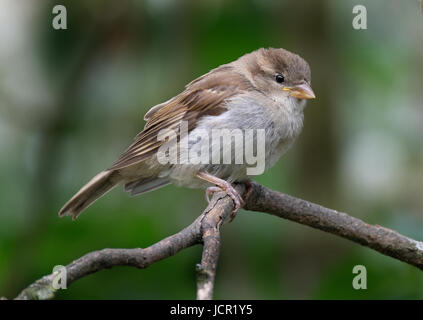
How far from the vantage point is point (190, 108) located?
4.10 meters

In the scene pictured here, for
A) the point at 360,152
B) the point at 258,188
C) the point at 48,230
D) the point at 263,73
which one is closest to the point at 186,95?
the point at 263,73

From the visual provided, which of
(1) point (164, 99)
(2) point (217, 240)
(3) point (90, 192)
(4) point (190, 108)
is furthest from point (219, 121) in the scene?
(2) point (217, 240)

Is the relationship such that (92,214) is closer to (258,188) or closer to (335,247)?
(258,188)

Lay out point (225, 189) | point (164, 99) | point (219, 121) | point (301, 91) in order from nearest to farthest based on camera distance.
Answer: point (225, 189)
point (219, 121)
point (301, 91)
point (164, 99)

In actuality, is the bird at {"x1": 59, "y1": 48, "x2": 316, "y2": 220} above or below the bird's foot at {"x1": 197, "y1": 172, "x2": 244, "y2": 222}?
above

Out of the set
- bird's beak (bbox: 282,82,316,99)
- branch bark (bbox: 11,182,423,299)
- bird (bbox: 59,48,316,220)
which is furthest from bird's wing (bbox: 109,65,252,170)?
branch bark (bbox: 11,182,423,299)

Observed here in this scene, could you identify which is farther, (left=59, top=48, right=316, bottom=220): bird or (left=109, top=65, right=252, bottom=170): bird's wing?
(left=109, top=65, right=252, bottom=170): bird's wing

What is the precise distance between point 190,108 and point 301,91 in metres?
0.67

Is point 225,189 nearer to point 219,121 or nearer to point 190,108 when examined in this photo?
point 219,121

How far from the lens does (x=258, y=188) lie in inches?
141

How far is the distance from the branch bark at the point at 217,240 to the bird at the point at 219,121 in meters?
0.27

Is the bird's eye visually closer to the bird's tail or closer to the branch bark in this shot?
the branch bark

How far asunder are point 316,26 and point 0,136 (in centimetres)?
233

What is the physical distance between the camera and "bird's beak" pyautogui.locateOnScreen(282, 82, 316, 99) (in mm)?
4031
